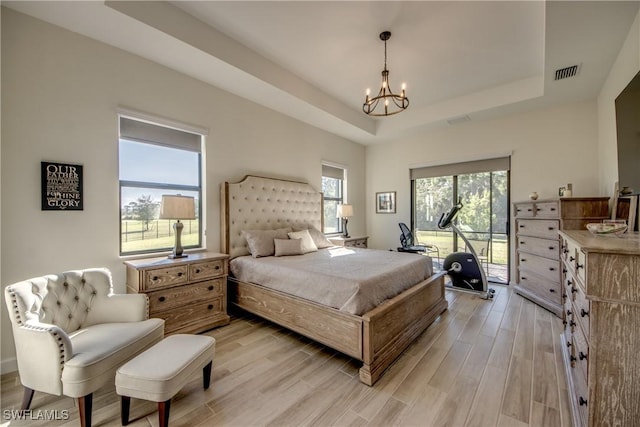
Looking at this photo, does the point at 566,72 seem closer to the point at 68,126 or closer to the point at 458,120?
the point at 458,120

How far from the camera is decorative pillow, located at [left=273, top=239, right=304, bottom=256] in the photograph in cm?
339

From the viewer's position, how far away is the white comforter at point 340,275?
213cm

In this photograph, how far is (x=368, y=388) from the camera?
1.91m

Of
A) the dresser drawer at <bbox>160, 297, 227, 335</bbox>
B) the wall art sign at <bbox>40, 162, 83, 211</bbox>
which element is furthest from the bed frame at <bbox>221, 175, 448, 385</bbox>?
the wall art sign at <bbox>40, 162, 83, 211</bbox>

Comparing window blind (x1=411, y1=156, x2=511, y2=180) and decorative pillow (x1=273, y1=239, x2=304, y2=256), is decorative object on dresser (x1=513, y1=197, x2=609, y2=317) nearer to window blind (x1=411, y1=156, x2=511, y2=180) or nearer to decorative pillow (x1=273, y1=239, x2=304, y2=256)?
window blind (x1=411, y1=156, x2=511, y2=180)

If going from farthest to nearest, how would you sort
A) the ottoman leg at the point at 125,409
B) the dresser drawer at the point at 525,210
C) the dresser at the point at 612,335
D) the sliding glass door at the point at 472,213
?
the sliding glass door at the point at 472,213, the dresser drawer at the point at 525,210, the ottoman leg at the point at 125,409, the dresser at the point at 612,335

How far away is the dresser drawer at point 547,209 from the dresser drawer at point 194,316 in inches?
166

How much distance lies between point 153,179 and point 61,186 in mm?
783

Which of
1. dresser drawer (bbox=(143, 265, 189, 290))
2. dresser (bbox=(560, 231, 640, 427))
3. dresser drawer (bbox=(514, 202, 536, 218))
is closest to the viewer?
dresser (bbox=(560, 231, 640, 427))

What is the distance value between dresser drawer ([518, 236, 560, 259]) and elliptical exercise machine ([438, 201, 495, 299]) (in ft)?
2.17

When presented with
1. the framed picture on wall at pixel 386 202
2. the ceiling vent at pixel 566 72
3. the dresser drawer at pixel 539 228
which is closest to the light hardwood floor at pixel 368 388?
the dresser drawer at pixel 539 228

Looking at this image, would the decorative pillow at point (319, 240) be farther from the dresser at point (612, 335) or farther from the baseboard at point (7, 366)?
the baseboard at point (7, 366)

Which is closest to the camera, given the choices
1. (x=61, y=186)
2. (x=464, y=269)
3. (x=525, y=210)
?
(x=61, y=186)

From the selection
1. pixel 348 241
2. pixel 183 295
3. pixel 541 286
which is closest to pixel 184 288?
pixel 183 295
